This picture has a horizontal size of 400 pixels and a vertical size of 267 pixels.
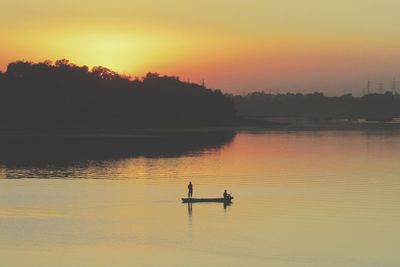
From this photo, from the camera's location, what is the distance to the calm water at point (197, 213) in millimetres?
36444

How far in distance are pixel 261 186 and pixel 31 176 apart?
823 inches

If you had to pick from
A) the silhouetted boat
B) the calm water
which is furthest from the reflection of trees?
the silhouetted boat

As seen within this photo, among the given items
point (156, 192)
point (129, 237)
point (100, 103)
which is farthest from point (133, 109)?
point (129, 237)

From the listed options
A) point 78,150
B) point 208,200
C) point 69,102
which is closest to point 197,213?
point 208,200

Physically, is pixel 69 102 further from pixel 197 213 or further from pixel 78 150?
pixel 197 213

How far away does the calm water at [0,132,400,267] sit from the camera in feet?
120

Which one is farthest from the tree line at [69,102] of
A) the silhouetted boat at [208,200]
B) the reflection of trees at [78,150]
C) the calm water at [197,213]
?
the silhouetted boat at [208,200]

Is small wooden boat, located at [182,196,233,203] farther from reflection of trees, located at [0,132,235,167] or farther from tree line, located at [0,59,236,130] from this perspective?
tree line, located at [0,59,236,130]

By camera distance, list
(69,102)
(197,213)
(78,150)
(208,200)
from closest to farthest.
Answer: (197,213), (208,200), (78,150), (69,102)

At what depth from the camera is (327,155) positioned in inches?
3826

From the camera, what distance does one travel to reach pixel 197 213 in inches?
1886

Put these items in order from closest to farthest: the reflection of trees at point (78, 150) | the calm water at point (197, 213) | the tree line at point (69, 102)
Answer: the calm water at point (197, 213) < the reflection of trees at point (78, 150) < the tree line at point (69, 102)

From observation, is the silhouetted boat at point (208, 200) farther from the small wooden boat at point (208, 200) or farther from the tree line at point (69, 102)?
the tree line at point (69, 102)

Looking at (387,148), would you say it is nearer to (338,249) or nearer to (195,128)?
(338,249)
